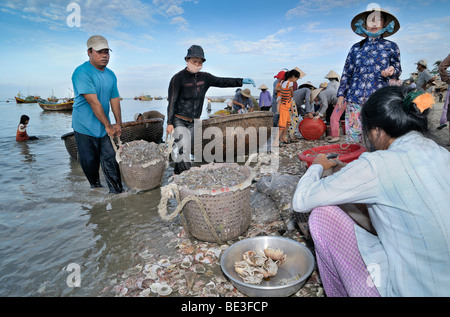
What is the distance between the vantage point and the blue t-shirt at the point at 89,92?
3.94 m

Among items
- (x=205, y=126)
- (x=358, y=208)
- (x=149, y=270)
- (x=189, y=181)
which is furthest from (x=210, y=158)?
(x=358, y=208)

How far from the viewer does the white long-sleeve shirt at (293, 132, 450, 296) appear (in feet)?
4.50

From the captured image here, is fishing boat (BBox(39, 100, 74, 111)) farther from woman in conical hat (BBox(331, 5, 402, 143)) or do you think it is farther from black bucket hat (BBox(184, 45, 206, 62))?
woman in conical hat (BBox(331, 5, 402, 143))

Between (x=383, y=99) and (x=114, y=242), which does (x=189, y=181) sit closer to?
(x=114, y=242)

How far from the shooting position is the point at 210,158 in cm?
661

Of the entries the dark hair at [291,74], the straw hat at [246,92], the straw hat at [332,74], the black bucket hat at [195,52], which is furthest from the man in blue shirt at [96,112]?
the straw hat at [332,74]

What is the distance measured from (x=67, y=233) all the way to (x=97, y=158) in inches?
56.2

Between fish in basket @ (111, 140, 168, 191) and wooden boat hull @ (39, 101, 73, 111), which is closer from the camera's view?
fish in basket @ (111, 140, 168, 191)

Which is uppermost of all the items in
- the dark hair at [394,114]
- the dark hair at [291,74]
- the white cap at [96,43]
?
the white cap at [96,43]

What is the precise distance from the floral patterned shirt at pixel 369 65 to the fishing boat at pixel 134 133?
17.4 feet

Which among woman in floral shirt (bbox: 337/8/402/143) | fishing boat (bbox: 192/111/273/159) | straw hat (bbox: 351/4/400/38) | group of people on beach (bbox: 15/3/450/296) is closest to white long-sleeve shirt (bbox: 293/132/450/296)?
group of people on beach (bbox: 15/3/450/296)

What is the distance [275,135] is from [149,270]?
630 centimetres

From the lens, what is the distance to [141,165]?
4.50 metres

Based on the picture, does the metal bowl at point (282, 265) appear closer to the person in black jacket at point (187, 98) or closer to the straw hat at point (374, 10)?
the person in black jacket at point (187, 98)
